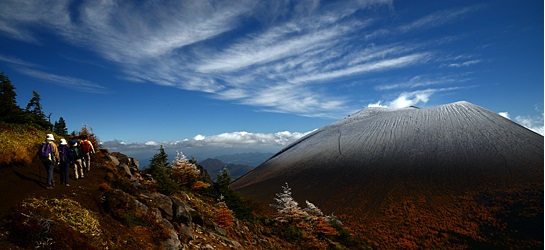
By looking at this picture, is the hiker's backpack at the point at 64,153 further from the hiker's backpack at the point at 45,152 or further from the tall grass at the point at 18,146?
the tall grass at the point at 18,146

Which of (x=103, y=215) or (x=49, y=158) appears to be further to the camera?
(x=49, y=158)

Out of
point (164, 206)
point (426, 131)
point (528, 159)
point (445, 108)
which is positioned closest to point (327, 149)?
point (426, 131)

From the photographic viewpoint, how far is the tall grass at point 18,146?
11938 millimetres

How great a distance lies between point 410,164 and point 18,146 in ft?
303

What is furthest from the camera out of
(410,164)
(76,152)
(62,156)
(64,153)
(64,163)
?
(410,164)

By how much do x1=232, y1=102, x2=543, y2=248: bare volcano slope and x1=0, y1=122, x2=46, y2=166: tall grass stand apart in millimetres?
54837

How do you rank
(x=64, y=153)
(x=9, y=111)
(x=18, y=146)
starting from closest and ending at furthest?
(x=64, y=153) < (x=18, y=146) < (x=9, y=111)

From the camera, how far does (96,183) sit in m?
13.4

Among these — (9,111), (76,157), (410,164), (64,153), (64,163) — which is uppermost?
(9,111)

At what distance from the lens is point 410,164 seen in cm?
8438

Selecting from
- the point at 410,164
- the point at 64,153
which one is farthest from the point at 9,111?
the point at 410,164

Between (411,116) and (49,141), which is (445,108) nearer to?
(411,116)

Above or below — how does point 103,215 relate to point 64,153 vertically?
below

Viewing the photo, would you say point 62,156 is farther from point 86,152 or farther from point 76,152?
point 86,152
